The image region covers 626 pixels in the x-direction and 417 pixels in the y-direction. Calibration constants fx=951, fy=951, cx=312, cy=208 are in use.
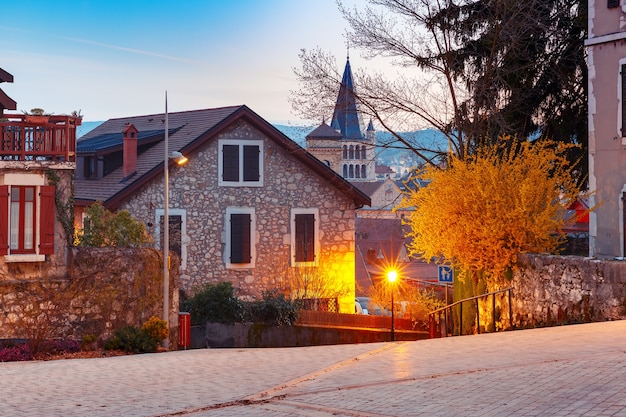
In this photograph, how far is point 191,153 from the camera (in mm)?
32844

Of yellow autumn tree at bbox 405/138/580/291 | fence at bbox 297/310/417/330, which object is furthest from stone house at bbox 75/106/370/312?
yellow autumn tree at bbox 405/138/580/291

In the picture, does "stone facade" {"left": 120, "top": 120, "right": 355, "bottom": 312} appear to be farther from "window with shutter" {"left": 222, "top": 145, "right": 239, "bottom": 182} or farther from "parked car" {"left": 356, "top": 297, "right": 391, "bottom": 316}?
"parked car" {"left": 356, "top": 297, "right": 391, "bottom": 316}

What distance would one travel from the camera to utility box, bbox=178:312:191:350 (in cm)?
2400

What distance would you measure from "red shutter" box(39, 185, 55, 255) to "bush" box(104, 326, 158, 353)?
254cm

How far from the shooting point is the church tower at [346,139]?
28.6 m

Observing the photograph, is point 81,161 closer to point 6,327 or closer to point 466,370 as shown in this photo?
point 6,327

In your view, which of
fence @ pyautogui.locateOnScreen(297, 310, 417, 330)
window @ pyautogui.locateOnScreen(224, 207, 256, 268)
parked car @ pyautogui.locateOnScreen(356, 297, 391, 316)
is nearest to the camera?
fence @ pyautogui.locateOnScreen(297, 310, 417, 330)

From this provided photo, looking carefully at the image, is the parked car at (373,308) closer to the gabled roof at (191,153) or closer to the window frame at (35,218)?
the gabled roof at (191,153)

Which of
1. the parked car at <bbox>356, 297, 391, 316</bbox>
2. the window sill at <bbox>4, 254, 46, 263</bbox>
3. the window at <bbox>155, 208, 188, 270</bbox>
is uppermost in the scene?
the window at <bbox>155, 208, 188, 270</bbox>

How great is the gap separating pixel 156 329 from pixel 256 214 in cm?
1229

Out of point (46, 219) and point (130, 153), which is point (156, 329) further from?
point (130, 153)

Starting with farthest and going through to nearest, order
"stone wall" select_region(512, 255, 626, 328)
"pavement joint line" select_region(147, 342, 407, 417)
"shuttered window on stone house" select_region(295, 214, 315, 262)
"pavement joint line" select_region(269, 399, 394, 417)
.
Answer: "shuttered window on stone house" select_region(295, 214, 315, 262) < "stone wall" select_region(512, 255, 626, 328) < "pavement joint line" select_region(147, 342, 407, 417) < "pavement joint line" select_region(269, 399, 394, 417)

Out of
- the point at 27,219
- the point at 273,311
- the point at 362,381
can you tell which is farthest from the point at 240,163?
the point at 362,381

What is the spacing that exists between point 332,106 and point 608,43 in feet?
28.9
